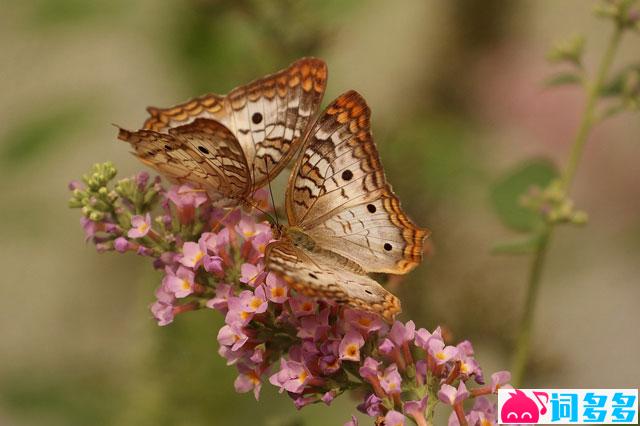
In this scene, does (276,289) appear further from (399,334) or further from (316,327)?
(399,334)

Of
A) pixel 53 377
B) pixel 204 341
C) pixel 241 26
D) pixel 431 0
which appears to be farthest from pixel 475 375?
pixel 431 0

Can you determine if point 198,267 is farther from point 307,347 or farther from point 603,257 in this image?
point 603,257

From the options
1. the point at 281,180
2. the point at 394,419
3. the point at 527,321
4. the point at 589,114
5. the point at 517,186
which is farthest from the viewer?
the point at 281,180

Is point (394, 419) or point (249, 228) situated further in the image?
point (249, 228)

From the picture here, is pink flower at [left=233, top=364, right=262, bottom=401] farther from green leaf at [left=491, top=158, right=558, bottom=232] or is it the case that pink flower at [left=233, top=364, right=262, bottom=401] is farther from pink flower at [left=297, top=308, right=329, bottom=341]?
green leaf at [left=491, top=158, right=558, bottom=232]

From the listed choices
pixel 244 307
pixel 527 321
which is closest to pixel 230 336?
pixel 244 307

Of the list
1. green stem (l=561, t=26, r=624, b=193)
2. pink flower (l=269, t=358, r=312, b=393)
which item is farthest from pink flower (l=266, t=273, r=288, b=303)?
green stem (l=561, t=26, r=624, b=193)

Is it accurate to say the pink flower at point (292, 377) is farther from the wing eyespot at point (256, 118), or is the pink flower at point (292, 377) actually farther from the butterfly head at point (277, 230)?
the wing eyespot at point (256, 118)
